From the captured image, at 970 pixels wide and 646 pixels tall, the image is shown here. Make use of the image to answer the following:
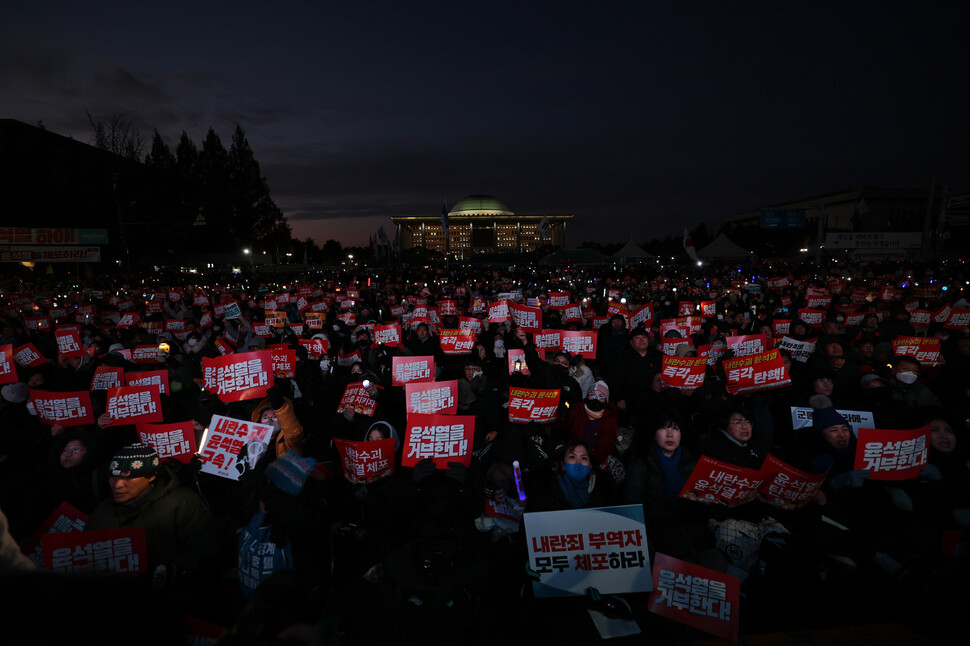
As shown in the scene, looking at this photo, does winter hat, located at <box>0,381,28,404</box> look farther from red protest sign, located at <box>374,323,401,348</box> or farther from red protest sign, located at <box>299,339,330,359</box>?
red protest sign, located at <box>374,323,401,348</box>

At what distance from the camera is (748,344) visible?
6863 mm

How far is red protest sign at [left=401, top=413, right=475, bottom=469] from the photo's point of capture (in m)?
4.48

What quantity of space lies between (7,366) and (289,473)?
647 centimetres

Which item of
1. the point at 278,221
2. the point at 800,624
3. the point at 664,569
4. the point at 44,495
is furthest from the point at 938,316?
the point at 278,221

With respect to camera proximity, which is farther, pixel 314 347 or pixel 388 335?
pixel 388 335

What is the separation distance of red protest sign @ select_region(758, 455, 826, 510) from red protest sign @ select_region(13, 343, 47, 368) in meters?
10.1

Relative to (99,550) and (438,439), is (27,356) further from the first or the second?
(438,439)

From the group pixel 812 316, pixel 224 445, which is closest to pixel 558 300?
pixel 812 316

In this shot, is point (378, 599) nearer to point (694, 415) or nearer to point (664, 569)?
point (664, 569)

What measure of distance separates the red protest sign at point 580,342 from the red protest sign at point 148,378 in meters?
6.04

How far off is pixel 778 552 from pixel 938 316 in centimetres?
972

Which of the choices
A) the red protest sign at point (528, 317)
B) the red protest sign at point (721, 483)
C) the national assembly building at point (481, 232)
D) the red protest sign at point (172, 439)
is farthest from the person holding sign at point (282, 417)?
the national assembly building at point (481, 232)

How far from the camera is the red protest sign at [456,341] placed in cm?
933

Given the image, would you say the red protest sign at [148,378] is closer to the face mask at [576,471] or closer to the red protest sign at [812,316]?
the face mask at [576,471]
